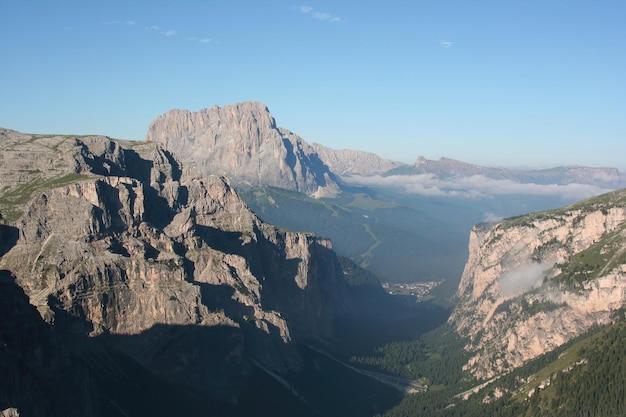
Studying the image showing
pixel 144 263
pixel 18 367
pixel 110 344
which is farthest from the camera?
pixel 144 263

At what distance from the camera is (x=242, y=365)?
628 ft

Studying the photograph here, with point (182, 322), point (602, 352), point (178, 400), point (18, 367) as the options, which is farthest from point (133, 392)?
point (602, 352)

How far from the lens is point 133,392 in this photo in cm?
15875

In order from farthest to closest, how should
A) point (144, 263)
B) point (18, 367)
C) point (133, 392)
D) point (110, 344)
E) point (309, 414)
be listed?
point (309, 414)
point (144, 263)
point (110, 344)
point (133, 392)
point (18, 367)

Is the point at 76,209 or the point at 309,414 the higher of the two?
the point at 76,209

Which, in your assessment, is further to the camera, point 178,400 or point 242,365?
point 242,365

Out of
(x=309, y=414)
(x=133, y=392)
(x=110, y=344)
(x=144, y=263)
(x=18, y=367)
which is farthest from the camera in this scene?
(x=309, y=414)

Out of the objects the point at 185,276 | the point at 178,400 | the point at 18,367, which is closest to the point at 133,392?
the point at 178,400

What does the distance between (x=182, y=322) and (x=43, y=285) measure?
34.9m

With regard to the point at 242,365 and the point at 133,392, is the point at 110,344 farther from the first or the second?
the point at 242,365

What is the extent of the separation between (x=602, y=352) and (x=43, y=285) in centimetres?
14183

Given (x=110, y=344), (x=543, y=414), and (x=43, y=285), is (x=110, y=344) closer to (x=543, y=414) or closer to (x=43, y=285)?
(x=43, y=285)

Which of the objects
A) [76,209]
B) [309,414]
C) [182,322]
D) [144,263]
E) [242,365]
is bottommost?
[309,414]

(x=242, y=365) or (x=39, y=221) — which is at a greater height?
(x=39, y=221)
